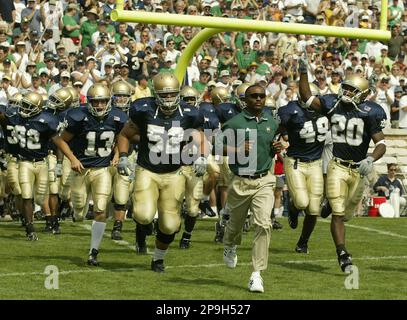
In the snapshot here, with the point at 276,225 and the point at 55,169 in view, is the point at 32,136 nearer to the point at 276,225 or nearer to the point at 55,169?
the point at 55,169

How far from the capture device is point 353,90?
10.2 metres

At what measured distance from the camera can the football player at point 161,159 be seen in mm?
9680

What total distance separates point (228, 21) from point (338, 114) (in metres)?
1.40

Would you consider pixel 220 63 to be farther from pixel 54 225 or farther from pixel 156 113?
pixel 156 113

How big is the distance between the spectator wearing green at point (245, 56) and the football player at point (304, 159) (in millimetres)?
6490

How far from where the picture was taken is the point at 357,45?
783 inches

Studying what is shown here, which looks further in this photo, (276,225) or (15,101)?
(276,225)

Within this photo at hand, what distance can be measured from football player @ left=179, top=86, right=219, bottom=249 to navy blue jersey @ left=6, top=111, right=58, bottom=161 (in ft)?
5.00

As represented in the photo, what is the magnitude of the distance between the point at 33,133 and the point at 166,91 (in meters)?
3.32

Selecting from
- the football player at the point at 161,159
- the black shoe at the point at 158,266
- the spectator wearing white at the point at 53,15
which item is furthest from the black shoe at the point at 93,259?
the spectator wearing white at the point at 53,15

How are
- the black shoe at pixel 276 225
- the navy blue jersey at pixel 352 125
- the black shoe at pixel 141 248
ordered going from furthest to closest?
the black shoe at pixel 276 225, the black shoe at pixel 141 248, the navy blue jersey at pixel 352 125

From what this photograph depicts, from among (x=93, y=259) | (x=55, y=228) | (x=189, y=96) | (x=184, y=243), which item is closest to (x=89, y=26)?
(x=55, y=228)

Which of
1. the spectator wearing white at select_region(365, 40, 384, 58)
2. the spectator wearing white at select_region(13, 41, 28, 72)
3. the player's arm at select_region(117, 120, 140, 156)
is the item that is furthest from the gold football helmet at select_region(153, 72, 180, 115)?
the spectator wearing white at select_region(365, 40, 384, 58)

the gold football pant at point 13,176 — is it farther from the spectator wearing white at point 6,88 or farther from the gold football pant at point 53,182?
the spectator wearing white at point 6,88
